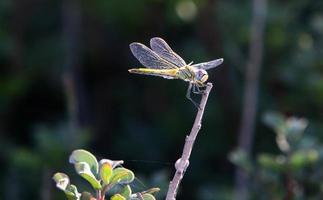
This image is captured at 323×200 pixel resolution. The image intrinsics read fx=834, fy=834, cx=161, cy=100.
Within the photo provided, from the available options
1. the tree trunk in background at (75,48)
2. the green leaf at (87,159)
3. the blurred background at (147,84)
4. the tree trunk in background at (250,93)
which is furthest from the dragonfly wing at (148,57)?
the tree trunk in background at (75,48)

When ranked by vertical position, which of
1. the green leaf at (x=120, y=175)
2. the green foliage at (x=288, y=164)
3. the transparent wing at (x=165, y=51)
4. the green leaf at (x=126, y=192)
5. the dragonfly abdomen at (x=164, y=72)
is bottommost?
the green foliage at (x=288, y=164)

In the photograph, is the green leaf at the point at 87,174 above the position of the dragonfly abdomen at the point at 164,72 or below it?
below

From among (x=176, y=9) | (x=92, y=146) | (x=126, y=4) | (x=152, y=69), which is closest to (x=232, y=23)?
(x=176, y=9)

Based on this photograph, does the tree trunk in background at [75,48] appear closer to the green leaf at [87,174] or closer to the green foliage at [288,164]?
the green foliage at [288,164]

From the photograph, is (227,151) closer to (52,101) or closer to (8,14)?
(52,101)

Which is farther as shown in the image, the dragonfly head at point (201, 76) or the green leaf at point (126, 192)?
the dragonfly head at point (201, 76)

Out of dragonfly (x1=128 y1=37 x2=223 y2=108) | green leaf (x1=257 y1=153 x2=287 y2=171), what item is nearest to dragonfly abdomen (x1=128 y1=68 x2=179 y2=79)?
dragonfly (x1=128 y1=37 x2=223 y2=108)

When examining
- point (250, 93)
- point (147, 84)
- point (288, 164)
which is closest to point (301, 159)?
point (288, 164)

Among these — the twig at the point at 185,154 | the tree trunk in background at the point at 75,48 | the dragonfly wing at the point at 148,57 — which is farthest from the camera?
the tree trunk in background at the point at 75,48
